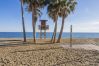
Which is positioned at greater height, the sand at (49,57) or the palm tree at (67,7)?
the palm tree at (67,7)

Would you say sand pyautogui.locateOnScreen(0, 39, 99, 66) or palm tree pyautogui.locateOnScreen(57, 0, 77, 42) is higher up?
palm tree pyautogui.locateOnScreen(57, 0, 77, 42)

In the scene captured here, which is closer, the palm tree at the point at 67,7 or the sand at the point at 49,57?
the sand at the point at 49,57

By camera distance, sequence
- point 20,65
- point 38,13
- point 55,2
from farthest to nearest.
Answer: point 38,13 → point 55,2 → point 20,65

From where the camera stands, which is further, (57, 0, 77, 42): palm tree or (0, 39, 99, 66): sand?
(57, 0, 77, 42): palm tree

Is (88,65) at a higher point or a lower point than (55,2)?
lower

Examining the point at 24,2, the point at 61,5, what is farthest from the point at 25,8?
the point at 61,5

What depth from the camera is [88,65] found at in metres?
9.90

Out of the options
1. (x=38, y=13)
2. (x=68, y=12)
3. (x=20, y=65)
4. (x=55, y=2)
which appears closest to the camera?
(x=20, y=65)

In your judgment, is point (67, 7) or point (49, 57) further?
point (67, 7)

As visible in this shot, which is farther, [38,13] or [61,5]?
[38,13]

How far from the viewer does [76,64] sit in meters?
10.1

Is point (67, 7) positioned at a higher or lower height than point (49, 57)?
higher

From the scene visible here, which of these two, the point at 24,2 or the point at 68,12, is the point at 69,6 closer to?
the point at 68,12

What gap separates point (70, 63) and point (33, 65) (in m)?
2.07
